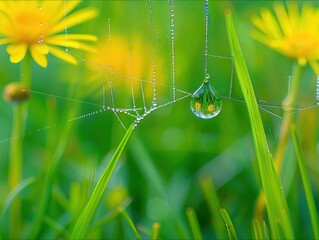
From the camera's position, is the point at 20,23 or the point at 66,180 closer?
the point at 20,23

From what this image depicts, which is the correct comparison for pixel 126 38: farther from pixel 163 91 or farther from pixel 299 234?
pixel 299 234

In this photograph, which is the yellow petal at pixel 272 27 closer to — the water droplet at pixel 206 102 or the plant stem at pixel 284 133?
the plant stem at pixel 284 133

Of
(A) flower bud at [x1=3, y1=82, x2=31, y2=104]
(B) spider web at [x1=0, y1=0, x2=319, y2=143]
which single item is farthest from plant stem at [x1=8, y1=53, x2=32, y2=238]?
(B) spider web at [x1=0, y1=0, x2=319, y2=143]

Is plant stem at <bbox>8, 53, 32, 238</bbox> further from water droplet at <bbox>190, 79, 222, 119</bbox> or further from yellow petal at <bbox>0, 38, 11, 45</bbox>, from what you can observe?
water droplet at <bbox>190, 79, 222, 119</bbox>

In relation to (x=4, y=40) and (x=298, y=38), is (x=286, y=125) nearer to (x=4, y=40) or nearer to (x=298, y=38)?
(x=298, y=38)

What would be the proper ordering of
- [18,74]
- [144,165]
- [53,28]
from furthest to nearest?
[18,74]
[144,165]
[53,28]

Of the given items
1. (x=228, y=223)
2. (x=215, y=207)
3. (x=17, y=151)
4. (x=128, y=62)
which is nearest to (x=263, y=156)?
(x=228, y=223)

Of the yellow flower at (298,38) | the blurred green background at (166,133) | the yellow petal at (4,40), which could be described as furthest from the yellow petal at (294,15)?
the yellow petal at (4,40)

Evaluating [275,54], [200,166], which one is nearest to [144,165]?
[200,166]
